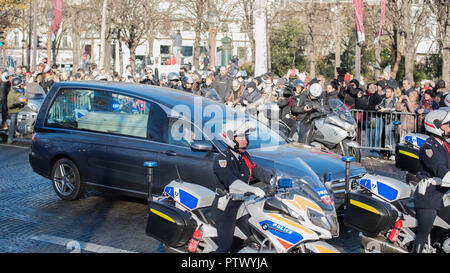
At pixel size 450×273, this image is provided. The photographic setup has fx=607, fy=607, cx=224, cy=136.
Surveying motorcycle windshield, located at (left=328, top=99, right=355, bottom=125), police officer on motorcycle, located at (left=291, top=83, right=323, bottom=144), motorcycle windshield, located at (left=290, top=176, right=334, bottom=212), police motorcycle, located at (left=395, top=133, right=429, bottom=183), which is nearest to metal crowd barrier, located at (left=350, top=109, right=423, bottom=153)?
police officer on motorcycle, located at (left=291, top=83, right=323, bottom=144)

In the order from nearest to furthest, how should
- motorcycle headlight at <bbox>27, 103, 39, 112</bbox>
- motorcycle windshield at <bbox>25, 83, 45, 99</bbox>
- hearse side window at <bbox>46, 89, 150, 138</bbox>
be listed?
hearse side window at <bbox>46, 89, 150, 138</bbox> → motorcycle headlight at <bbox>27, 103, 39, 112</bbox> → motorcycle windshield at <bbox>25, 83, 45, 99</bbox>

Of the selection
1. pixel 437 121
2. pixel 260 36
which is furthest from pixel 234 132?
pixel 260 36

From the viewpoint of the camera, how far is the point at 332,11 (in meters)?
38.0

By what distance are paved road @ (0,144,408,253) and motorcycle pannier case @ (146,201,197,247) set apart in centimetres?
117

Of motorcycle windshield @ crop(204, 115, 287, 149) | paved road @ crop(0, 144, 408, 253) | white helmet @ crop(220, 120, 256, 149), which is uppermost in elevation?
white helmet @ crop(220, 120, 256, 149)

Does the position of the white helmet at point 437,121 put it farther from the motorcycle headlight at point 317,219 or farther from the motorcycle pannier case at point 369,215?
the motorcycle headlight at point 317,219

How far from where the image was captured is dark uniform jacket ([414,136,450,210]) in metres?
5.54

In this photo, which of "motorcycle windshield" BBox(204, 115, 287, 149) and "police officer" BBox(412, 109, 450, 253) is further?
"motorcycle windshield" BBox(204, 115, 287, 149)

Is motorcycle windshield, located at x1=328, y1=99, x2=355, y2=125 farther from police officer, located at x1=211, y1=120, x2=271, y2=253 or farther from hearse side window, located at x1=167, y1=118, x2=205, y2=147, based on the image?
police officer, located at x1=211, y1=120, x2=271, y2=253

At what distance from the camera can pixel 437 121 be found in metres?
5.68

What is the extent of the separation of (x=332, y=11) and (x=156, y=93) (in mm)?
31575

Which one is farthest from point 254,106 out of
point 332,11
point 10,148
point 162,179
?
point 332,11

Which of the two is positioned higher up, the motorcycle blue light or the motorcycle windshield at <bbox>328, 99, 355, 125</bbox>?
the motorcycle windshield at <bbox>328, 99, 355, 125</bbox>
